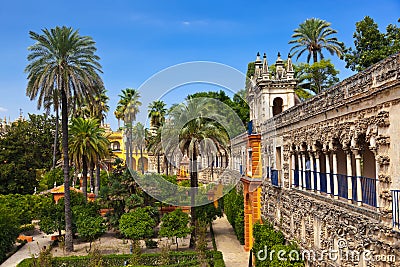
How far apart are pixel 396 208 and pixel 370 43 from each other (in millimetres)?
28309

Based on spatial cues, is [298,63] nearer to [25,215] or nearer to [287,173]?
[287,173]

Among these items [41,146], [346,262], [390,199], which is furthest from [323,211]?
[41,146]

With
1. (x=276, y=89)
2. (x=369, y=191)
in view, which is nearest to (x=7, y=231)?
(x=276, y=89)

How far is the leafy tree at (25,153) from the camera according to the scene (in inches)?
1764

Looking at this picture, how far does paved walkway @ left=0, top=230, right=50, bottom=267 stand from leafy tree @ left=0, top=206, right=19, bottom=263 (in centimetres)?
61

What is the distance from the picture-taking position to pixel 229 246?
28516mm

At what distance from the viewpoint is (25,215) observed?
33.2m

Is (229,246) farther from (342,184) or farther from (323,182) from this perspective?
(342,184)

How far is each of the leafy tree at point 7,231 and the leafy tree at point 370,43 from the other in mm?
28934

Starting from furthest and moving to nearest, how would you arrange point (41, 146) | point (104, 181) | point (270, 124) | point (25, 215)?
1. point (41, 146)
2. point (104, 181)
3. point (25, 215)
4. point (270, 124)

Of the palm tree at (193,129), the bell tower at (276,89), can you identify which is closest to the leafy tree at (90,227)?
the palm tree at (193,129)

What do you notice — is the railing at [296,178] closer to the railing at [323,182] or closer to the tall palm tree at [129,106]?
the railing at [323,182]

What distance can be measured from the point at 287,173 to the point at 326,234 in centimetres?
575

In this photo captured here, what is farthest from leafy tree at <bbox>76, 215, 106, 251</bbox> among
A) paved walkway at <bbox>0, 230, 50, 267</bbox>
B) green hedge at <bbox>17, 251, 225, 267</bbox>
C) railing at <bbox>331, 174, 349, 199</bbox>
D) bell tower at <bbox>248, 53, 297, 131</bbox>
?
railing at <bbox>331, 174, 349, 199</bbox>
